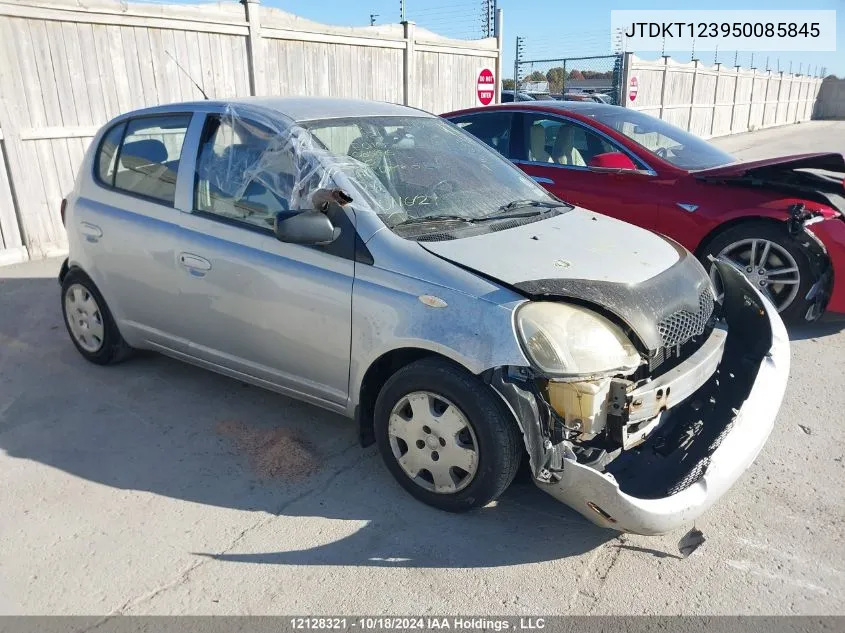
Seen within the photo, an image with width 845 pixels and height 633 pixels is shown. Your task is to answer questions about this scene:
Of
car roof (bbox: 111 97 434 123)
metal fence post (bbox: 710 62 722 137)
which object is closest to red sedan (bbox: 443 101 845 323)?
car roof (bbox: 111 97 434 123)

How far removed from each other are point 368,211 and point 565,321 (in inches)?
42.6

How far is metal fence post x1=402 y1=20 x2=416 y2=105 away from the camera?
11156mm

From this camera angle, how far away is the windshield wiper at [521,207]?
11.8 feet

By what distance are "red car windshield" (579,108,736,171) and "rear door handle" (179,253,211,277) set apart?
3.87m

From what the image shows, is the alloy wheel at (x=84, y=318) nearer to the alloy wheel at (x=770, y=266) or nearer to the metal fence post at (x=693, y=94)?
the alloy wheel at (x=770, y=266)

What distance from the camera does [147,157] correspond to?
13.8 ft

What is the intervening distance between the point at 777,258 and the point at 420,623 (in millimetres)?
4125

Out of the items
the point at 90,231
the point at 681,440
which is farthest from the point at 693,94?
the point at 681,440

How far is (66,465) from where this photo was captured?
11.6 ft

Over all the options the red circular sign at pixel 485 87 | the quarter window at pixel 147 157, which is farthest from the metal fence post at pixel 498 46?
the quarter window at pixel 147 157

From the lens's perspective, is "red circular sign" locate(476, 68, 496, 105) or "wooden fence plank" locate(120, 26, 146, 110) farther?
"red circular sign" locate(476, 68, 496, 105)

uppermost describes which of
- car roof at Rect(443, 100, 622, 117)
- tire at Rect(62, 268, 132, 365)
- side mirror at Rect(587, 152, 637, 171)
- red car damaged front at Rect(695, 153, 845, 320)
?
car roof at Rect(443, 100, 622, 117)

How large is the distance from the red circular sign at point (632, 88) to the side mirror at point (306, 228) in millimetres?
16754

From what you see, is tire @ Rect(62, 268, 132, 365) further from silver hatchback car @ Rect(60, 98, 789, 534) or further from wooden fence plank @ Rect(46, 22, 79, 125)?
wooden fence plank @ Rect(46, 22, 79, 125)
